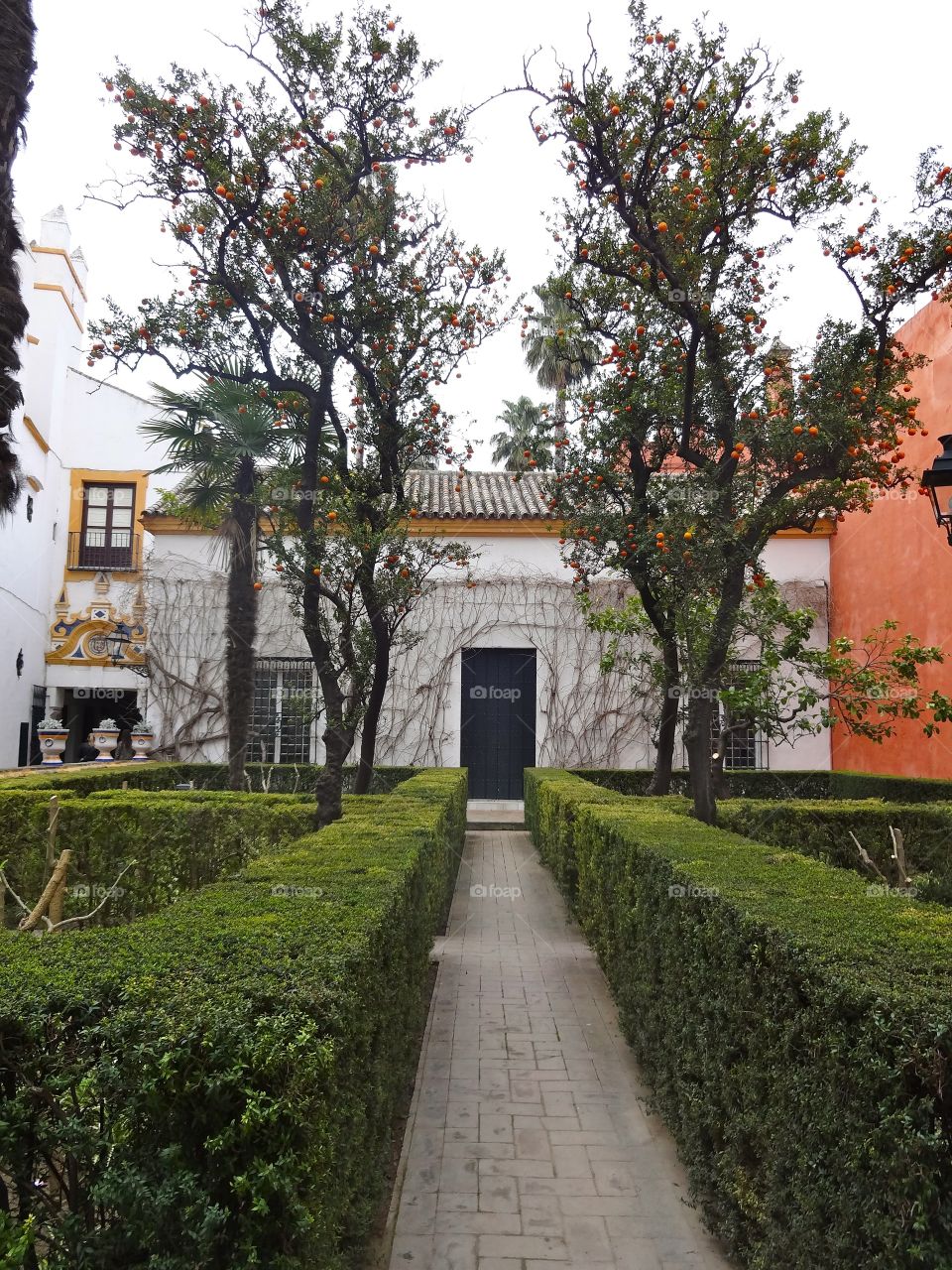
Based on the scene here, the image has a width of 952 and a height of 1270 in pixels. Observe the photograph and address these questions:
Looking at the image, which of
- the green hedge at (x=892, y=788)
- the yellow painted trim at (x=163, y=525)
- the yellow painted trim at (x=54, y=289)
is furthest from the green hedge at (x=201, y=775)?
the yellow painted trim at (x=54, y=289)

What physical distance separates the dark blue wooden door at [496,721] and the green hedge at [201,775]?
2.60 metres

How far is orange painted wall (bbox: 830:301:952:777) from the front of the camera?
1090 centimetres

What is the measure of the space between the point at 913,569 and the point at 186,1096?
1240 cm

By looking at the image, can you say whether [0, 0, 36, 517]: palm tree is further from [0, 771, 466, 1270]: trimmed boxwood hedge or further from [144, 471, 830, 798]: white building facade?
[144, 471, 830, 798]: white building facade

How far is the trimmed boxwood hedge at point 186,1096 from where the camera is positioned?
176 cm

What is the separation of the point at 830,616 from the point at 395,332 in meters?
11.1

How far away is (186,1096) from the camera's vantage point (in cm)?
182

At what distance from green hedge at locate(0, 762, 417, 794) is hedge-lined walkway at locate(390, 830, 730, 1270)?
544 cm

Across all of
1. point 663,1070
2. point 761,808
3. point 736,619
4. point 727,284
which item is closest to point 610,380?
point 727,284

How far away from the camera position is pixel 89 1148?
185 cm

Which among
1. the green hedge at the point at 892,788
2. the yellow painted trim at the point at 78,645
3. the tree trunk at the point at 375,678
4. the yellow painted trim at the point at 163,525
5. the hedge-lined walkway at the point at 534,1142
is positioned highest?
the yellow painted trim at the point at 163,525

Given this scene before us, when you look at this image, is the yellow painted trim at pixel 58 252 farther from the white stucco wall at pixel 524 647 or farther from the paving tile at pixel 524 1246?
the paving tile at pixel 524 1246

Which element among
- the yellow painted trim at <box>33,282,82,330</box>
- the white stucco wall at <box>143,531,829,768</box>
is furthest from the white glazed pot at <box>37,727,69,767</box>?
the yellow painted trim at <box>33,282,82,330</box>

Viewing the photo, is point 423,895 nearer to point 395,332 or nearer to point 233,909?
point 233,909
